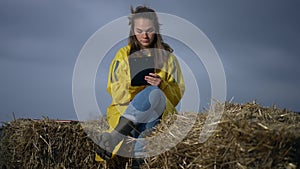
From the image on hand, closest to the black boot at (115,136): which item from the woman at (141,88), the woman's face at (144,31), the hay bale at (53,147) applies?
the woman at (141,88)

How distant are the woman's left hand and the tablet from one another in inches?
3.2

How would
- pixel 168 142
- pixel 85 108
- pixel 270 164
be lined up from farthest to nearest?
pixel 85 108 → pixel 168 142 → pixel 270 164

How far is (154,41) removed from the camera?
3051 millimetres

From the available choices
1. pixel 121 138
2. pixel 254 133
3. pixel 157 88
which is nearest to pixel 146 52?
pixel 157 88

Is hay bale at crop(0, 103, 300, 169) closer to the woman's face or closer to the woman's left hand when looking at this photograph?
the woman's left hand

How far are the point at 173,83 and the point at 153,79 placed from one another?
0.61 feet

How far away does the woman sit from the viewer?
8.62 ft

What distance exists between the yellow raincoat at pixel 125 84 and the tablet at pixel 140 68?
27 millimetres

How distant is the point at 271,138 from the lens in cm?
176

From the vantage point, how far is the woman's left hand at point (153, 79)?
283 centimetres

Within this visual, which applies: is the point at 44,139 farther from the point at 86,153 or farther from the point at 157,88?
the point at 157,88

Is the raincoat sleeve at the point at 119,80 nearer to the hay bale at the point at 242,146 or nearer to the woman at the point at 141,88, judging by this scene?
the woman at the point at 141,88

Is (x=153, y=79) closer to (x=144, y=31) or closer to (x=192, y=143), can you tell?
(x=144, y=31)

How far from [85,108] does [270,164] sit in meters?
1.49
